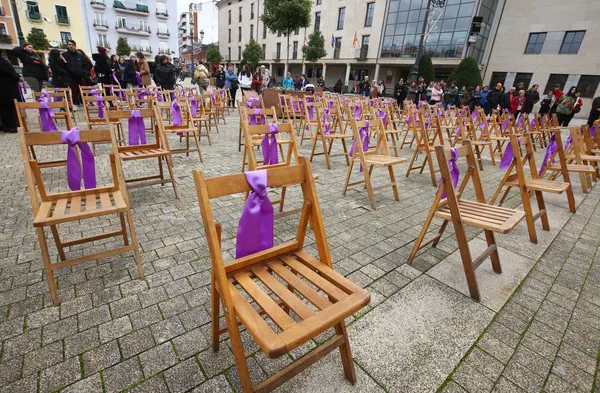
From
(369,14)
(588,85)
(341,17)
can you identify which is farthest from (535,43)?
(341,17)

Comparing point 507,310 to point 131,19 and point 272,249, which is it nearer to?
point 272,249

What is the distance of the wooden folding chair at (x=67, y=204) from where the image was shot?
6.31ft

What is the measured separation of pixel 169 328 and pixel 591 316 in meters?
2.93

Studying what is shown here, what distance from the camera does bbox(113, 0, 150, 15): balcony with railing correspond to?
127 ft

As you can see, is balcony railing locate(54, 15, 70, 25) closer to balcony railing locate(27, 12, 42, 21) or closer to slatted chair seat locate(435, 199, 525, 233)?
balcony railing locate(27, 12, 42, 21)

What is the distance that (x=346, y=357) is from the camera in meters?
1.54

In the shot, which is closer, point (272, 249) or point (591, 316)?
point (272, 249)

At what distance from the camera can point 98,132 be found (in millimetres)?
2445

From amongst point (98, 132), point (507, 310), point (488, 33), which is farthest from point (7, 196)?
point (488, 33)

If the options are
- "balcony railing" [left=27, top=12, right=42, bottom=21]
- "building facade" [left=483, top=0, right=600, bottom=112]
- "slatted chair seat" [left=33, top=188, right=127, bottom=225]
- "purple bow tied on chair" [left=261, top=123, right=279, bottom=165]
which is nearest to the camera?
"slatted chair seat" [left=33, top=188, right=127, bottom=225]

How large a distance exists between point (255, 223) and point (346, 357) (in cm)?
84

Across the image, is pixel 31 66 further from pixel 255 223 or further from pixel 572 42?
pixel 572 42

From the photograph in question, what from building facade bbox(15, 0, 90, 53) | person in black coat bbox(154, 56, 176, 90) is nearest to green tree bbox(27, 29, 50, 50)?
building facade bbox(15, 0, 90, 53)

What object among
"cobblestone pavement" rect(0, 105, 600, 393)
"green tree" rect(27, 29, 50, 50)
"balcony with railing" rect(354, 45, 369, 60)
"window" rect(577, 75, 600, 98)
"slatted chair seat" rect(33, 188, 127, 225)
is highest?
"balcony with railing" rect(354, 45, 369, 60)
